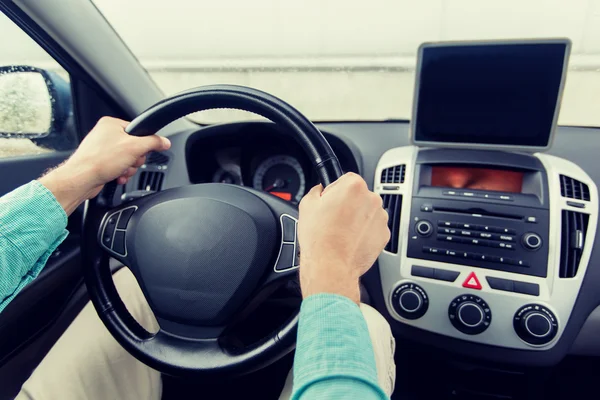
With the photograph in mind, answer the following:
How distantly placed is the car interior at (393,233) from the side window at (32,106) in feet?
0.03

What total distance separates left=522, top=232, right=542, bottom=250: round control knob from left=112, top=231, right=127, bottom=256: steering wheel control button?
2.91ft

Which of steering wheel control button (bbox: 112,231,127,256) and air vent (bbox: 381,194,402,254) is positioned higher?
steering wheel control button (bbox: 112,231,127,256)

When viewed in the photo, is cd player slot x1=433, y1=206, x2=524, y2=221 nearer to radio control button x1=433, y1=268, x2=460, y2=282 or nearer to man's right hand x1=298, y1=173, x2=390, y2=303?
radio control button x1=433, y1=268, x2=460, y2=282

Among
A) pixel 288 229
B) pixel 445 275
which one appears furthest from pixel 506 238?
pixel 288 229

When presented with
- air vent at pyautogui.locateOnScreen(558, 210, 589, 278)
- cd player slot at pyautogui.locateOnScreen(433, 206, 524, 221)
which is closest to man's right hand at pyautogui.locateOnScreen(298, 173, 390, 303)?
cd player slot at pyautogui.locateOnScreen(433, 206, 524, 221)

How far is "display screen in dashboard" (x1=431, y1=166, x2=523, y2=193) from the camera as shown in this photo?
1.16m

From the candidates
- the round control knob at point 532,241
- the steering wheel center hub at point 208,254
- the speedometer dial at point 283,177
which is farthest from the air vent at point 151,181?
the round control knob at point 532,241

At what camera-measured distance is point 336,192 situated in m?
0.64

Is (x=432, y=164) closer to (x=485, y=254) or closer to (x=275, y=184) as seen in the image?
(x=485, y=254)

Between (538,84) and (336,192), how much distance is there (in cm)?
68

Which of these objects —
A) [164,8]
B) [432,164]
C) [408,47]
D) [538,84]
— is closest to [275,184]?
[432,164]

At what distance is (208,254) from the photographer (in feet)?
2.72

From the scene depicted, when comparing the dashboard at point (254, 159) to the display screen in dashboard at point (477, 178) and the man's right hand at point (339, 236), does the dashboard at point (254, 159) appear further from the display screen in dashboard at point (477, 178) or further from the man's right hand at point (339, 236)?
the man's right hand at point (339, 236)

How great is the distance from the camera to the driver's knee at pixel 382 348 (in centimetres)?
88
